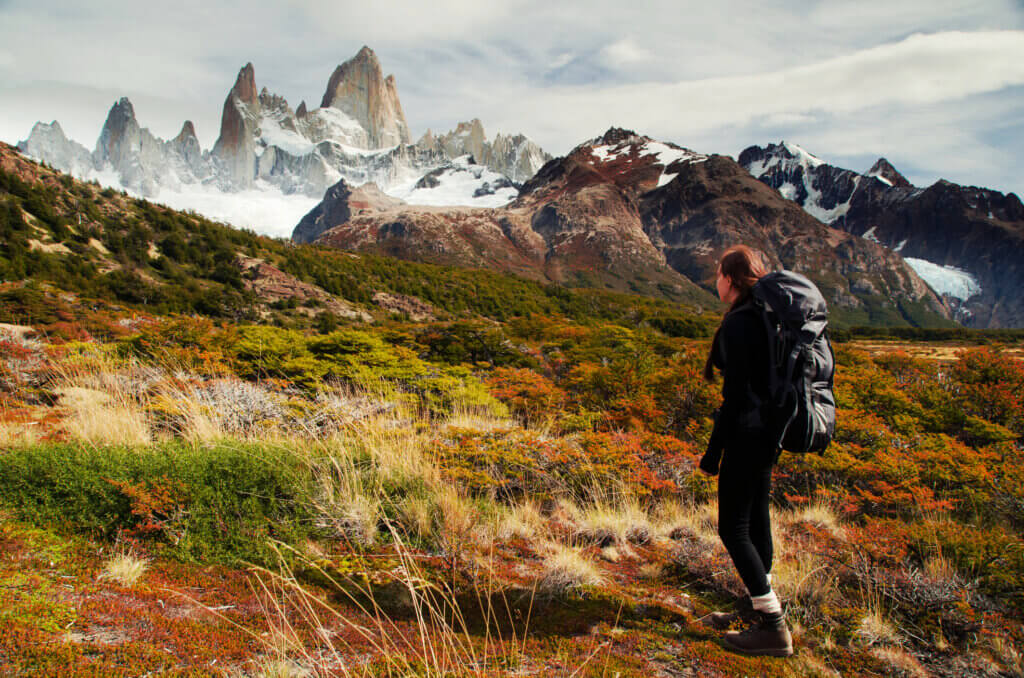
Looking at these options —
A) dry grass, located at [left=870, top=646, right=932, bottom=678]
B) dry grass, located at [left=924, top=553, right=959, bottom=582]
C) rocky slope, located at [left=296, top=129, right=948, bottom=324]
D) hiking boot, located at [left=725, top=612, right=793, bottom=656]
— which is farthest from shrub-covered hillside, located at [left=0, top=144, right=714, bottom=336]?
rocky slope, located at [left=296, top=129, right=948, bottom=324]

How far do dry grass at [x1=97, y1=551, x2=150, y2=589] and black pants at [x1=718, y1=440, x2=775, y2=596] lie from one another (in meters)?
3.20

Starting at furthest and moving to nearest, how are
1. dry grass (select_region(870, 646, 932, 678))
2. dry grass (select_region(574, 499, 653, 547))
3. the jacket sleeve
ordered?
dry grass (select_region(574, 499, 653, 547))
the jacket sleeve
dry grass (select_region(870, 646, 932, 678))

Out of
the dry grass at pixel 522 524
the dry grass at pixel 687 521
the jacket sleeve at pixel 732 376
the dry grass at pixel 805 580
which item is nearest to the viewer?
the jacket sleeve at pixel 732 376

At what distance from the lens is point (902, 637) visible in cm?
260

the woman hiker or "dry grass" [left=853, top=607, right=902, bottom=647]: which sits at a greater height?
the woman hiker

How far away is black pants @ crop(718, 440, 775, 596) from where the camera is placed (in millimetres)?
2482

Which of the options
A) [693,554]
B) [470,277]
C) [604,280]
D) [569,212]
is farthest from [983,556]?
[569,212]

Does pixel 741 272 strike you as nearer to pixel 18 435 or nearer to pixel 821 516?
pixel 821 516

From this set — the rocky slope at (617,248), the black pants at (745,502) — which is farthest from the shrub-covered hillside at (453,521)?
the rocky slope at (617,248)

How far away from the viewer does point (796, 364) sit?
7.82ft

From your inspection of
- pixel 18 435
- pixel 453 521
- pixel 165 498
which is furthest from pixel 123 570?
pixel 18 435

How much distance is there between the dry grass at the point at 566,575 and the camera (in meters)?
2.95

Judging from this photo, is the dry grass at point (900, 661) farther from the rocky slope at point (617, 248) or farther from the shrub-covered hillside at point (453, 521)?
the rocky slope at point (617, 248)

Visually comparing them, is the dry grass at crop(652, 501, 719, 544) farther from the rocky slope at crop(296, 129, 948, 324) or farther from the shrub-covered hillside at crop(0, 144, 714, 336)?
the rocky slope at crop(296, 129, 948, 324)
